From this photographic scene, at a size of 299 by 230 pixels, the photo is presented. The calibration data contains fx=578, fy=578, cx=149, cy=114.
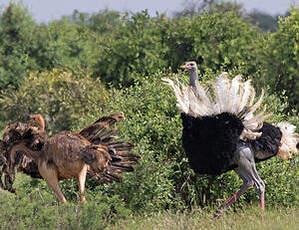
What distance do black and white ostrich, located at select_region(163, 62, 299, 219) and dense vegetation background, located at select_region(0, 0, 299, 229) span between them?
75 centimetres

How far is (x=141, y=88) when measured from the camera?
7969mm

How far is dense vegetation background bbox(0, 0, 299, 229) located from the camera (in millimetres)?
6820

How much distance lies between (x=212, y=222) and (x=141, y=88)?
252 centimetres

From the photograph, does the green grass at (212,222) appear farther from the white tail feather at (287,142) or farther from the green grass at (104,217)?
the white tail feather at (287,142)

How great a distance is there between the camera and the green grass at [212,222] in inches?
225

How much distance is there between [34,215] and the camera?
5559 millimetres

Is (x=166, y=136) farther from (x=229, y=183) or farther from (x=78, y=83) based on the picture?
(x=78, y=83)

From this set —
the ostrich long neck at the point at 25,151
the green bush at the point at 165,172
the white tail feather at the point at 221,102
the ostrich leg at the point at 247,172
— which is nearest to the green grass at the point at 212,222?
the ostrich leg at the point at 247,172

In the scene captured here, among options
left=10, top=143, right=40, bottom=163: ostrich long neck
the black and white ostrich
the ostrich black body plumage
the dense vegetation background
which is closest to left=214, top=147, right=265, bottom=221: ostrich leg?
the black and white ostrich

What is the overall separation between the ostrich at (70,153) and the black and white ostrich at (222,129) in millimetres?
713

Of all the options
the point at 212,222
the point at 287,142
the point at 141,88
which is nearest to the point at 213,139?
the point at 212,222

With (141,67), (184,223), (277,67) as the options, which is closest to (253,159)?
(184,223)

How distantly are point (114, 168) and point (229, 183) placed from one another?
6.27ft

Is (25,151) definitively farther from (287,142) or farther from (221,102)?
(287,142)
